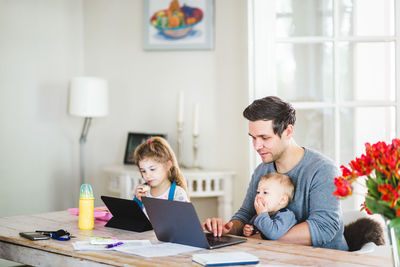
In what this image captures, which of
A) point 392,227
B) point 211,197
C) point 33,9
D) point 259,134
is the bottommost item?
point 211,197

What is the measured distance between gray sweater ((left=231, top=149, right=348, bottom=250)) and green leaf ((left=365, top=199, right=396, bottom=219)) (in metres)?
0.66

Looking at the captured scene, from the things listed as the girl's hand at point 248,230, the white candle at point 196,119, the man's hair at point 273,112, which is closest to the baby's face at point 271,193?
the girl's hand at point 248,230

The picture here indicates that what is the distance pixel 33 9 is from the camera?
4.14 metres

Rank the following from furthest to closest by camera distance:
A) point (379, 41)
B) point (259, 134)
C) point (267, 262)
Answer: point (379, 41) < point (259, 134) < point (267, 262)

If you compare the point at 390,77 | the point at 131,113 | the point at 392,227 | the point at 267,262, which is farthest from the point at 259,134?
the point at 131,113

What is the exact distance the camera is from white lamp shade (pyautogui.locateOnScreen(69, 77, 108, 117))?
3992mm

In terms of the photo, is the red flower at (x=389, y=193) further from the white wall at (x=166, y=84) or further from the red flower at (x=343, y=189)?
the white wall at (x=166, y=84)

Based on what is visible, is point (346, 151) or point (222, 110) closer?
point (346, 151)

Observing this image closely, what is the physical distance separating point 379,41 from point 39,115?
7.84 ft

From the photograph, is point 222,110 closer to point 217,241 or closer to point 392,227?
point 217,241

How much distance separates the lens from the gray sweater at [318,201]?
2.25 meters

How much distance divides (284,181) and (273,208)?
122 mm

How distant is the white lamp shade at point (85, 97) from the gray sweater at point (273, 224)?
2073 millimetres

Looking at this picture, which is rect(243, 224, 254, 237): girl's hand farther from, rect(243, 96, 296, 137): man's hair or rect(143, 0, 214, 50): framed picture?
rect(143, 0, 214, 50): framed picture
